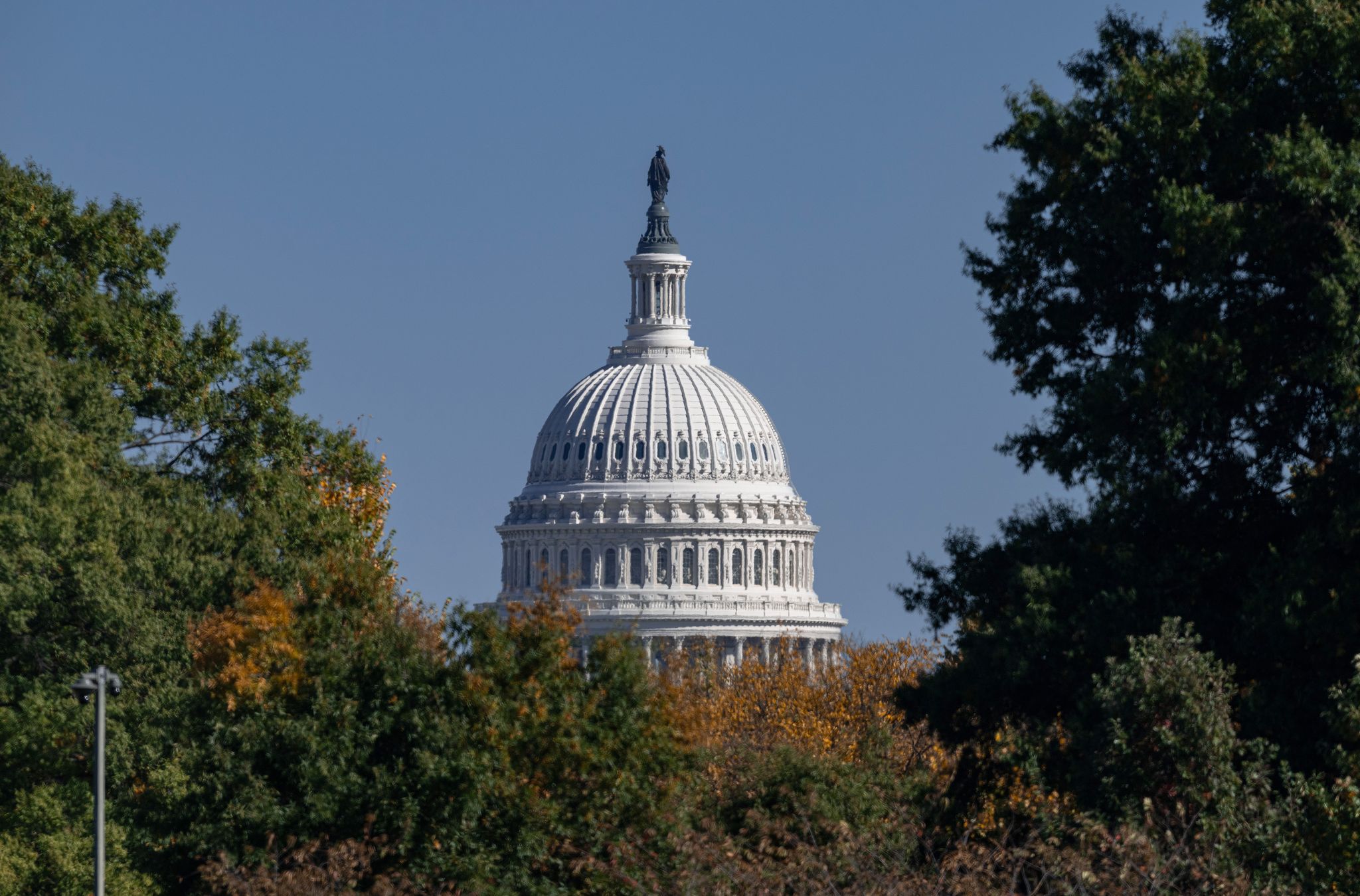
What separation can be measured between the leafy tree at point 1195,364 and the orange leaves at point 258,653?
911 centimetres

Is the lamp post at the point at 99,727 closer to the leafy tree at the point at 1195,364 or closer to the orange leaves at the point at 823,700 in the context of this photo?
the leafy tree at the point at 1195,364

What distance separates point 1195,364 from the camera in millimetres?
35219

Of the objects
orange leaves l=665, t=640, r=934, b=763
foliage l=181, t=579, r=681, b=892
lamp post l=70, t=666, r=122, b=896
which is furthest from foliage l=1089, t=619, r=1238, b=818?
orange leaves l=665, t=640, r=934, b=763

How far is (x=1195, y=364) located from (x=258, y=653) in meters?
12.9

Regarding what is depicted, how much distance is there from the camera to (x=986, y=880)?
31.6m

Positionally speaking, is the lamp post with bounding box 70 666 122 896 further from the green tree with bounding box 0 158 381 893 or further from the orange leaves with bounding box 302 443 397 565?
the orange leaves with bounding box 302 443 397 565

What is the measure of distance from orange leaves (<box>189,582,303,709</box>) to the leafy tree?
29.9 ft

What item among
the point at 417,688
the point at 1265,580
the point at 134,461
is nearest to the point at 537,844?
the point at 417,688

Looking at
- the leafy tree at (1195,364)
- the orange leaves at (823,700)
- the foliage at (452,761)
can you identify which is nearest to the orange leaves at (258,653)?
the foliage at (452,761)

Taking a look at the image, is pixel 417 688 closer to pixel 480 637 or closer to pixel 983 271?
pixel 480 637

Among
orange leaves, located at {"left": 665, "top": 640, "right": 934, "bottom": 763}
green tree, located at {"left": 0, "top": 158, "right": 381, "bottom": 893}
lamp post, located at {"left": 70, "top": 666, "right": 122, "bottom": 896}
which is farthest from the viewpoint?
orange leaves, located at {"left": 665, "top": 640, "right": 934, "bottom": 763}

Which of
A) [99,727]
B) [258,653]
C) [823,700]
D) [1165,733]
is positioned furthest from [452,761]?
[823,700]

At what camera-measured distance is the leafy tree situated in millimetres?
34656

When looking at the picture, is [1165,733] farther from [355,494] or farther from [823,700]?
[823,700]
